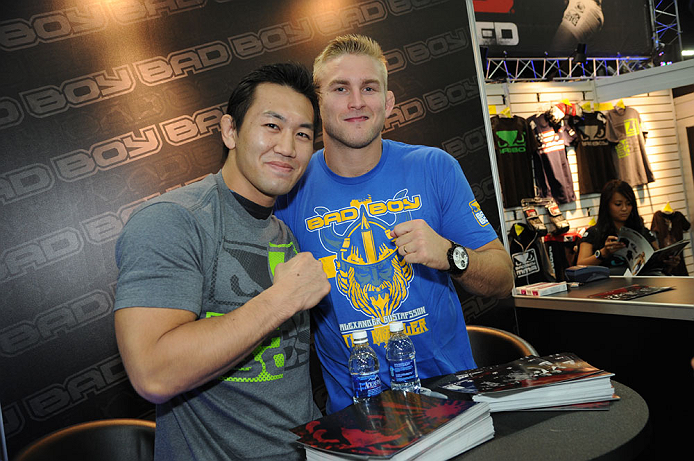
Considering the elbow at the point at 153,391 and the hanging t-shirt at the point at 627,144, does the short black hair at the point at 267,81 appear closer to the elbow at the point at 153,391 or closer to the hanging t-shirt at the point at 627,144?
the elbow at the point at 153,391

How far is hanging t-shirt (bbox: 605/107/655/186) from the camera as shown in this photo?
7055mm

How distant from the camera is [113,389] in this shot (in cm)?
250

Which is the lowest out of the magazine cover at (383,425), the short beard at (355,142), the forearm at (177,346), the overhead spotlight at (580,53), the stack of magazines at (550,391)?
the stack of magazines at (550,391)

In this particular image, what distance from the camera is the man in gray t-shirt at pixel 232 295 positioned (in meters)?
1.17

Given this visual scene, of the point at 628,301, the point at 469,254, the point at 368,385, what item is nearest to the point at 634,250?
the point at 628,301

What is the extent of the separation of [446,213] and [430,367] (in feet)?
2.05

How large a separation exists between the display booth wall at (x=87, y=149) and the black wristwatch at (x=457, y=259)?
5.33 feet

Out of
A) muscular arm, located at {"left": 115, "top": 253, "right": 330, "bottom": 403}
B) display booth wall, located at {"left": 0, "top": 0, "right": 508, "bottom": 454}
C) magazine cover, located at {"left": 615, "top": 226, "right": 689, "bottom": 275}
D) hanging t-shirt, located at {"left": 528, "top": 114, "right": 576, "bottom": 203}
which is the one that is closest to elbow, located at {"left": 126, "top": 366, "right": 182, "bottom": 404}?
muscular arm, located at {"left": 115, "top": 253, "right": 330, "bottom": 403}

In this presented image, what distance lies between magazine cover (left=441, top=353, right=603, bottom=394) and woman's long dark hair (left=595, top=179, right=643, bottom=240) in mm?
3977

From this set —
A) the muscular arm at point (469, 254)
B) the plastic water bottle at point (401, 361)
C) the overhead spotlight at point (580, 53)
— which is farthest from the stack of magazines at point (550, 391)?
the overhead spotlight at point (580, 53)

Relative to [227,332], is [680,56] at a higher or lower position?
higher

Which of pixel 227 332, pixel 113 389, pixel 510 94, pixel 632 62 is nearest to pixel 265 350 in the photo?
pixel 227 332

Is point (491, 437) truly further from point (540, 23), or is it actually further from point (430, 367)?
point (540, 23)

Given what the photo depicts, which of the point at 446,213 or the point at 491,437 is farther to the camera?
the point at 446,213
